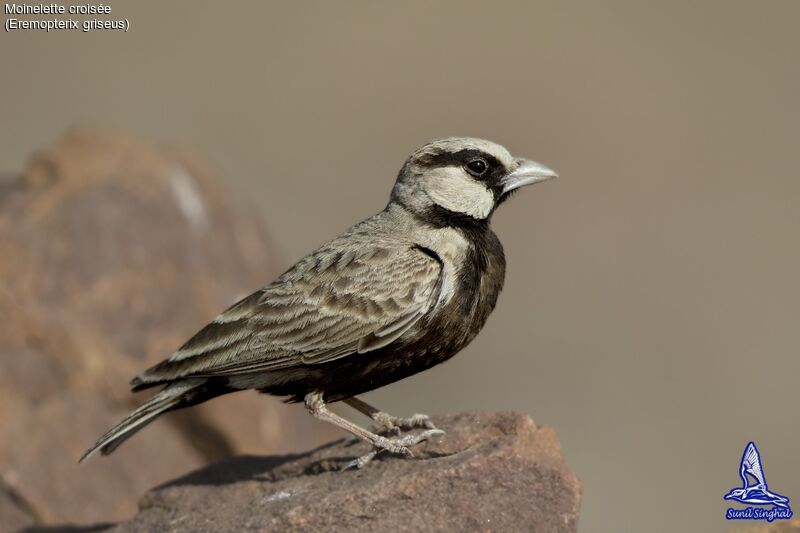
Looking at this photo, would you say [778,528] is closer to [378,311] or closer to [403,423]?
[403,423]

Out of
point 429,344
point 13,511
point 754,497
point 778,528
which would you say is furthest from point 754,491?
point 13,511

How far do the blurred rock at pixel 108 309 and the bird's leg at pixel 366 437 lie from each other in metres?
3.03

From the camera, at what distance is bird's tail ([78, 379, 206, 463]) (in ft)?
28.5

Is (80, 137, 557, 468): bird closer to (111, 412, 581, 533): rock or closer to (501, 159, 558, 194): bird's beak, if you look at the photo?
(501, 159, 558, 194): bird's beak

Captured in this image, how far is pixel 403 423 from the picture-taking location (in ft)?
29.4

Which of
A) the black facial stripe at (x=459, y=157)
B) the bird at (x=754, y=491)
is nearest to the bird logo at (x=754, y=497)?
the bird at (x=754, y=491)

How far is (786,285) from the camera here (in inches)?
811

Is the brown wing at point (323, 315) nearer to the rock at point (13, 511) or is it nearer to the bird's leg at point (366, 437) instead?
the bird's leg at point (366, 437)

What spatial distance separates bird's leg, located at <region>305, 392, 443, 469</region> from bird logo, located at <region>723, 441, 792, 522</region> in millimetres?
2047

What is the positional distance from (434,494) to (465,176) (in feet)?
7.87

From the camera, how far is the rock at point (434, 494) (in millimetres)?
7711

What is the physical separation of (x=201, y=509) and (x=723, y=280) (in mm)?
13871

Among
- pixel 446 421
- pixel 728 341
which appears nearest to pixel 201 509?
pixel 446 421

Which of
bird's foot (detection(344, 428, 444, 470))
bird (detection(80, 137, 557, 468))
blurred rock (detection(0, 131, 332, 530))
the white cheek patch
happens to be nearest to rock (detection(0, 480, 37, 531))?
blurred rock (detection(0, 131, 332, 530))
